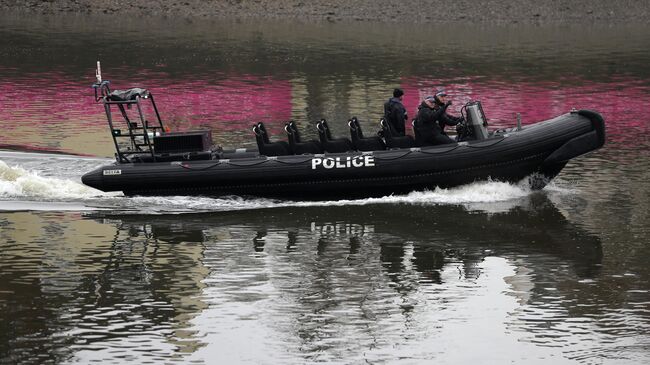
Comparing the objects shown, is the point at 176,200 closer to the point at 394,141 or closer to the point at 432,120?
the point at 394,141

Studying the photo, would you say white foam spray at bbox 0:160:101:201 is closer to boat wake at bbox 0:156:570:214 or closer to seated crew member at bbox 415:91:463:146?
boat wake at bbox 0:156:570:214

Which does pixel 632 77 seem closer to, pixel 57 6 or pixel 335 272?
pixel 335 272

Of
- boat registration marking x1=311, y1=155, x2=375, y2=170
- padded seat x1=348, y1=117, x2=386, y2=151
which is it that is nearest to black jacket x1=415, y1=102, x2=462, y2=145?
padded seat x1=348, y1=117, x2=386, y2=151

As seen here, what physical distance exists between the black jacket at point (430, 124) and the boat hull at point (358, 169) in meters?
0.49

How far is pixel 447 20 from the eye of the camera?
7000cm

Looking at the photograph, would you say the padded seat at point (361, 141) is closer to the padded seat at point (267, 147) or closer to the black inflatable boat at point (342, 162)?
the black inflatable boat at point (342, 162)

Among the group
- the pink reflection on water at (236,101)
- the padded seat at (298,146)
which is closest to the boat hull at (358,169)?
the padded seat at (298,146)

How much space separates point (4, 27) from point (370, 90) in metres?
32.6

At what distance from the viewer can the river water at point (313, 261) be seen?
48.8 feet

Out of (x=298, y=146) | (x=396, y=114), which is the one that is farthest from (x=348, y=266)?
(x=396, y=114)

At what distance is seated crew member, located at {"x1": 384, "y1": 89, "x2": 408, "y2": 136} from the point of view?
22.9m

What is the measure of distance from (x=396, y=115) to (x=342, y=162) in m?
1.78

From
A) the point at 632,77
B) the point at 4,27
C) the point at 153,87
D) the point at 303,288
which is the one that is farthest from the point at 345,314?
the point at 4,27

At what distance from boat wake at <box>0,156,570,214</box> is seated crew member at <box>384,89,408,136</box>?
1.48m
